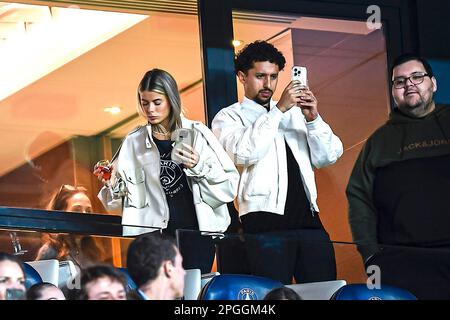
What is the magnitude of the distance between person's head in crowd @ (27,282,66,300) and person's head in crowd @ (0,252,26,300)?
3 cm

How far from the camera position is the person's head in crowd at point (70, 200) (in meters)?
8.73

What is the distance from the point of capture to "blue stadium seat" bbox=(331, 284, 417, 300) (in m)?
6.77

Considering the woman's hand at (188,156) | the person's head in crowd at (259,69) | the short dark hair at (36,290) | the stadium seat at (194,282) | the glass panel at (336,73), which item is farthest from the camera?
the glass panel at (336,73)

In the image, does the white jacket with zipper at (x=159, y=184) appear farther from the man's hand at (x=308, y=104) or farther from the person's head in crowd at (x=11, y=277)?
the person's head in crowd at (x=11, y=277)

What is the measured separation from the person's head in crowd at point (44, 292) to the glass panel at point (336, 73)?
3.52m

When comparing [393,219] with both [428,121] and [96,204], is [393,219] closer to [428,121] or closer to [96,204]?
[428,121]

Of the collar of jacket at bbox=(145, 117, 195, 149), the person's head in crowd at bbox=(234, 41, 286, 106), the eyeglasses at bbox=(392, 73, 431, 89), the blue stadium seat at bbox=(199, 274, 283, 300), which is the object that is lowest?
the blue stadium seat at bbox=(199, 274, 283, 300)

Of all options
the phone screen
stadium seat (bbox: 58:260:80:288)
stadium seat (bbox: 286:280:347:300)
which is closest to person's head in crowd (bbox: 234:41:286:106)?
stadium seat (bbox: 286:280:347:300)

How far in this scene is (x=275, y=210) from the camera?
7836 millimetres

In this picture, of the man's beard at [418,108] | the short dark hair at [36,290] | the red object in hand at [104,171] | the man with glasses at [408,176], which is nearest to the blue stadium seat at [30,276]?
the short dark hair at [36,290]

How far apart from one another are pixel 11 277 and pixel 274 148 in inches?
94.7

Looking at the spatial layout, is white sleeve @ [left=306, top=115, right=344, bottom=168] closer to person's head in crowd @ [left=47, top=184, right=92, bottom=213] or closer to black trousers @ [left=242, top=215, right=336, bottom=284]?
black trousers @ [left=242, top=215, right=336, bottom=284]
